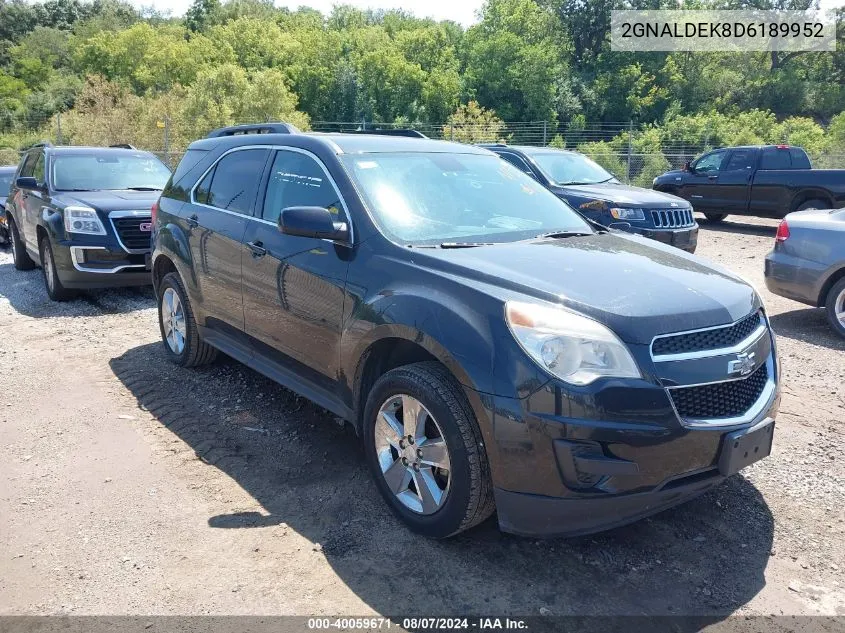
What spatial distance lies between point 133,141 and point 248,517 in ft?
86.7

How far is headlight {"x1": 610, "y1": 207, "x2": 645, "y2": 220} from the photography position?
9.61 m

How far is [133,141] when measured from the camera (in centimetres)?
2673

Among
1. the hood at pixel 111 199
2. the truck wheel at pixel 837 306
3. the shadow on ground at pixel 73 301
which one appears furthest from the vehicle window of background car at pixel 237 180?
the truck wheel at pixel 837 306

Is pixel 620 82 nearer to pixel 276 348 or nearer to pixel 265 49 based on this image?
pixel 265 49

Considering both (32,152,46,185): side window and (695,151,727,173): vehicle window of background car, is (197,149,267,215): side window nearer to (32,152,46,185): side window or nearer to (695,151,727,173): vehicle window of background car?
(32,152,46,185): side window

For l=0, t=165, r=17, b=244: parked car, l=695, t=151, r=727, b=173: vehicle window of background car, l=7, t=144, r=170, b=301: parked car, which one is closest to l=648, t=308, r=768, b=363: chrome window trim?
l=7, t=144, r=170, b=301: parked car

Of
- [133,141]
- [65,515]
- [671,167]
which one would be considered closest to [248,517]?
[65,515]

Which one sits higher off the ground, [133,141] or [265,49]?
[265,49]

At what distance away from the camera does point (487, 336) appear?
2.91 meters

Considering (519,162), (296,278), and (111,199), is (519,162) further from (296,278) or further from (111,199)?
(296,278)

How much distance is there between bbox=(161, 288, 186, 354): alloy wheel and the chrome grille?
6622 millimetres

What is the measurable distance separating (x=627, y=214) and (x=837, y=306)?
339cm

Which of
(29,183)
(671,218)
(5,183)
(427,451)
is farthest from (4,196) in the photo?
(427,451)

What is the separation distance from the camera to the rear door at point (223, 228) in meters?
4.67
